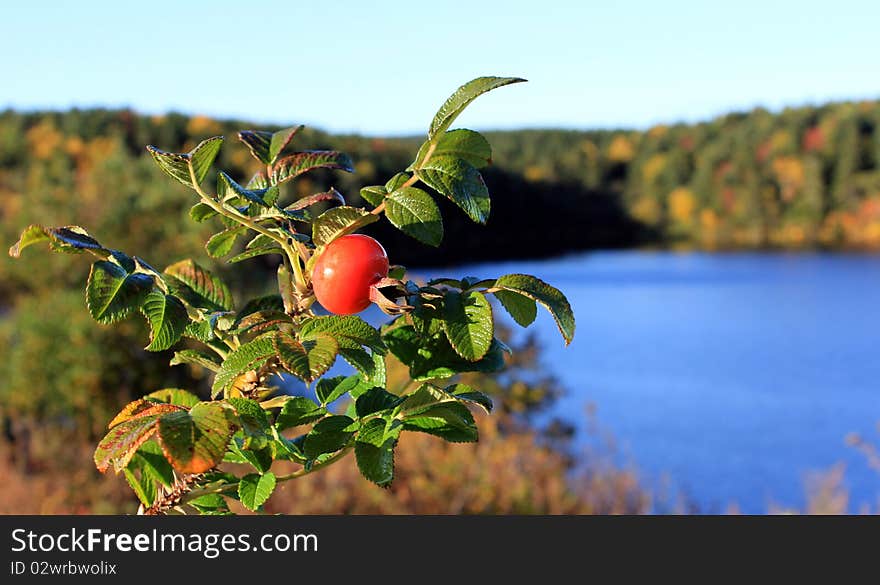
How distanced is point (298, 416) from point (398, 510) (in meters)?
2.83

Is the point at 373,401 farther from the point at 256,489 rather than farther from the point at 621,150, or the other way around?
the point at 621,150

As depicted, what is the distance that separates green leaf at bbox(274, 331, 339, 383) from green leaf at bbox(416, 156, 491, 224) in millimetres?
140

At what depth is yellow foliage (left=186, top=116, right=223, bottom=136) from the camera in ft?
53.0

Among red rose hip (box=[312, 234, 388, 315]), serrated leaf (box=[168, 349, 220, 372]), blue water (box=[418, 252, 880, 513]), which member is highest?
red rose hip (box=[312, 234, 388, 315])

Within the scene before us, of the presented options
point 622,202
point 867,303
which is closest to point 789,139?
point 622,202

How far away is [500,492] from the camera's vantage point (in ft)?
11.9

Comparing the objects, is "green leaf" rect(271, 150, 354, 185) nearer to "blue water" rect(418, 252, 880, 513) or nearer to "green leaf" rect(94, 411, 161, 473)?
"green leaf" rect(94, 411, 161, 473)

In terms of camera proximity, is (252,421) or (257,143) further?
(257,143)

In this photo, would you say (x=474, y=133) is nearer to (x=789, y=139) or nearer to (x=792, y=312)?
(x=792, y=312)

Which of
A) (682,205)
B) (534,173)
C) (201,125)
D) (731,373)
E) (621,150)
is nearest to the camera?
(731,373)

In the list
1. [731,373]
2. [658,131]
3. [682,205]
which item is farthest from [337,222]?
[658,131]

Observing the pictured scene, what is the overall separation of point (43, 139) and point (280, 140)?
2064 centimetres

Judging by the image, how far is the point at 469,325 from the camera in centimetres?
67

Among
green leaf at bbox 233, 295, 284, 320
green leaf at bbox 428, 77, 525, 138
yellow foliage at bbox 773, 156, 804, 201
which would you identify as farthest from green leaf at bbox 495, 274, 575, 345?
yellow foliage at bbox 773, 156, 804, 201
